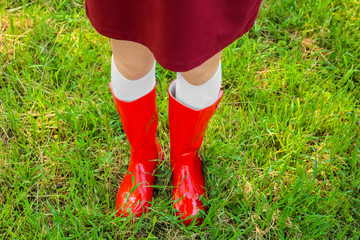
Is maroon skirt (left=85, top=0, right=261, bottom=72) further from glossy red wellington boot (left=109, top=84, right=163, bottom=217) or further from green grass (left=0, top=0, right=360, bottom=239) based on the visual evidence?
green grass (left=0, top=0, right=360, bottom=239)

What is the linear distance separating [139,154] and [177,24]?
659 mm

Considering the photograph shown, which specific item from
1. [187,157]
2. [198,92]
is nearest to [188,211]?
[187,157]

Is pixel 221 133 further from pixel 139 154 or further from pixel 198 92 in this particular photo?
pixel 198 92

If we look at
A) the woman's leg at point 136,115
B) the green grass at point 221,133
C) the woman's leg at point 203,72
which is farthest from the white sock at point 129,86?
the green grass at point 221,133

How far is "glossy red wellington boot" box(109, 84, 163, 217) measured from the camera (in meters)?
1.23

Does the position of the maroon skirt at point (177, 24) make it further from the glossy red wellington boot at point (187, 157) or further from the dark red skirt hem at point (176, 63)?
the glossy red wellington boot at point (187, 157)

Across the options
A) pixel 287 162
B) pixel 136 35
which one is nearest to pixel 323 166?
pixel 287 162

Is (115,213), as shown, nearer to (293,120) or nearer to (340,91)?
(293,120)

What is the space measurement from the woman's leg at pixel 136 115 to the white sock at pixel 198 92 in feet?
0.36

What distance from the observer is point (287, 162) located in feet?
4.91

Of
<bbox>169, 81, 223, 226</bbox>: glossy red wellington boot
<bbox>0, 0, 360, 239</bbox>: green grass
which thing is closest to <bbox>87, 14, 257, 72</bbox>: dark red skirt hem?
<bbox>169, 81, 223, 226</bbox>: glossy red wellington boot

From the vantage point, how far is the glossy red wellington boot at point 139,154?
1.23 m

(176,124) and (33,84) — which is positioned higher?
(176,124)

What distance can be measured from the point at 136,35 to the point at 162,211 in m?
0.70
